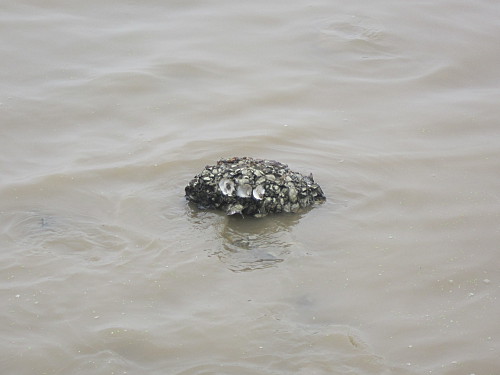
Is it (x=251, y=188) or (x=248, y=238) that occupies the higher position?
(x=251, y=188)

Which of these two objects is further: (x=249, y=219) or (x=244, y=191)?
(x=249, y=219)

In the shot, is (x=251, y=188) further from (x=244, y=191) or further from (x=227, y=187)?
(x=227, y=187)

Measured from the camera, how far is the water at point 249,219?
5.01m

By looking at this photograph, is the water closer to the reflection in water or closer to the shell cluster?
the reflection in water

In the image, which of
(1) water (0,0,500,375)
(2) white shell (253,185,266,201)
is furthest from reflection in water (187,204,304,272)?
(2) white shell (253,185,266,201)

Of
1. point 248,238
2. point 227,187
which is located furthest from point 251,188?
point 248,238

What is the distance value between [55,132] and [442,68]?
13.8 feet

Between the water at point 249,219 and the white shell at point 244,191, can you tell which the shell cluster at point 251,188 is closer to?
the white shell at point 244,191

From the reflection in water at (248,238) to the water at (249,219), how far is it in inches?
0.8

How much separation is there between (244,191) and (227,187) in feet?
0.44

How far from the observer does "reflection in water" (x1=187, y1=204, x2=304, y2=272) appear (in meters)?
5.77

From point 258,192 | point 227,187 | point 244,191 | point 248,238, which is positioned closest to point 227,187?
point 227,187

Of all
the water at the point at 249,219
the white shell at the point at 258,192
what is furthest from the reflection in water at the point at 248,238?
the white shell at the point at 258,192

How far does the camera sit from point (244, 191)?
6.05 metres
